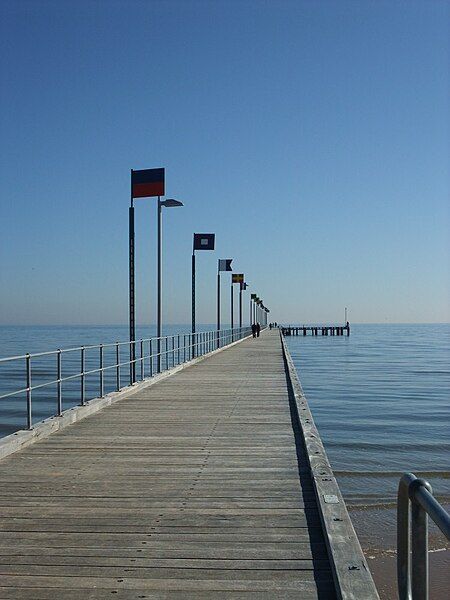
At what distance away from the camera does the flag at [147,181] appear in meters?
16.0

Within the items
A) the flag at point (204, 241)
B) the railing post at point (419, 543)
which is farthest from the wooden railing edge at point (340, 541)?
the flag at point (204, 241)

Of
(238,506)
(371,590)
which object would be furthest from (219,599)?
(238,506)

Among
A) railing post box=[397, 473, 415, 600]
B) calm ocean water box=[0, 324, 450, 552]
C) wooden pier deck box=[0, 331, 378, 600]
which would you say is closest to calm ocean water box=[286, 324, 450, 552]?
calm ocean water box=[0, 324, 450, 552]

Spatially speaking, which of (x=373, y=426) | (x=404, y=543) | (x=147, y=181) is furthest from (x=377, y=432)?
(x=404, y=543)

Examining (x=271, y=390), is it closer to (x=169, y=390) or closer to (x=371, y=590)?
(x=169, y=390)

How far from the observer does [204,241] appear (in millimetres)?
27406

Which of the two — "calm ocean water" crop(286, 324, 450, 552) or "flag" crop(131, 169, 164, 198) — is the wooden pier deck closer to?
"calm ocean water" crop(286, 324, 450, 552)

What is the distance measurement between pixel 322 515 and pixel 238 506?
2.46 ft

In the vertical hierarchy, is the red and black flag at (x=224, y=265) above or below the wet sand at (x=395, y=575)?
above

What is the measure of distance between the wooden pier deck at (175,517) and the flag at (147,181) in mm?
8207

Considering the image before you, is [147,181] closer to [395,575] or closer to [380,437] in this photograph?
[380,437]

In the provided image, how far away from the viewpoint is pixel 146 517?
4.83 meters

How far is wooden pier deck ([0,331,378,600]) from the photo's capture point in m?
3.69

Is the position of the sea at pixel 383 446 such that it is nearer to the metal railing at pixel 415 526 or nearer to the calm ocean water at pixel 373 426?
the calm ocean water at pixel 373 426
